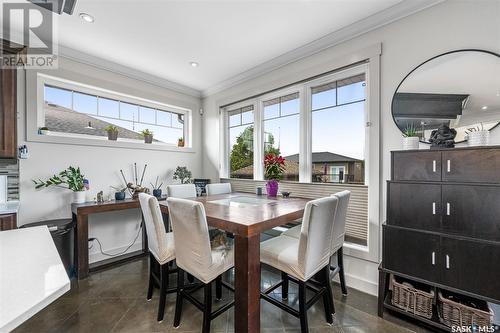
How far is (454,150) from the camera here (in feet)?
4.99

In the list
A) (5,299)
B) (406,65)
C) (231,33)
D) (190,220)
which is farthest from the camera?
(231,33)

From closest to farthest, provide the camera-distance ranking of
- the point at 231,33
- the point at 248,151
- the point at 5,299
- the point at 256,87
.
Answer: the point at 5,299 < the point at 231,33 < the point at 256,87 < the point at 248,151

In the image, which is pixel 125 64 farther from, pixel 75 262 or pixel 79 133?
pixel 75 262

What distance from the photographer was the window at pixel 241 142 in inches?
139

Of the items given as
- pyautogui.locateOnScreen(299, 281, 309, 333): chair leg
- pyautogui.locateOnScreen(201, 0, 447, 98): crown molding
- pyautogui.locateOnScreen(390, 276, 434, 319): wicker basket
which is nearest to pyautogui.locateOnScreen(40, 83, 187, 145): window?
pyautogui.locateOnScreen(201, 0, 447, 98): crown molding

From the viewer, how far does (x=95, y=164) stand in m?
2.94

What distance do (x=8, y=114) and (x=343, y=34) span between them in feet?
11.2

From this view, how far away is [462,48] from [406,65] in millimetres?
364

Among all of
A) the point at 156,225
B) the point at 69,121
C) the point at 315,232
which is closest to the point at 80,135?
the point at 69,121

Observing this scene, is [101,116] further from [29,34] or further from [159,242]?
[159,242]

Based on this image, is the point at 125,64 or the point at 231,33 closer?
the point at 231,33

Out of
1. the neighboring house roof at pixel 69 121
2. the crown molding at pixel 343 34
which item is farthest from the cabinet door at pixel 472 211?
the neighboring house roof at pixel 69 121

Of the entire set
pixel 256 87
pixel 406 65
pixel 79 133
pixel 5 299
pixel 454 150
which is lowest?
pixel 5 299

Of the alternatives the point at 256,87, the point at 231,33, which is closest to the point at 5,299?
the point at 231,33
